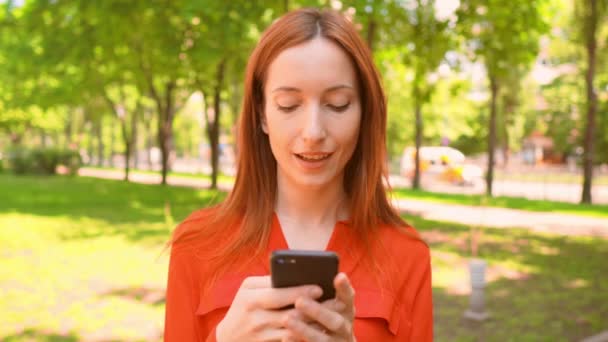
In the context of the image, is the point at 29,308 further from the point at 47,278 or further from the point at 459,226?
the point at 459,226

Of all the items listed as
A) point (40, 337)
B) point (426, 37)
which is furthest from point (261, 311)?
point (426, 37)

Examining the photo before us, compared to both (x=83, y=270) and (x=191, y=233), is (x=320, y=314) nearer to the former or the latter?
(x=191, y=233)

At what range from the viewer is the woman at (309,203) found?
5.68 feet

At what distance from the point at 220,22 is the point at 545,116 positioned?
1440 inches

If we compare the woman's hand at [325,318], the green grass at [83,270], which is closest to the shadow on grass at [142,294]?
the green grass at [83,270]

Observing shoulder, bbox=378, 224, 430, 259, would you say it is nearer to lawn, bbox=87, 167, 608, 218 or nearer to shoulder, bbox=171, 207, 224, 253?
shoulder, bbox=171, 207, 224, 253

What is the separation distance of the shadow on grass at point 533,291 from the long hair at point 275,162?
16.0 ft

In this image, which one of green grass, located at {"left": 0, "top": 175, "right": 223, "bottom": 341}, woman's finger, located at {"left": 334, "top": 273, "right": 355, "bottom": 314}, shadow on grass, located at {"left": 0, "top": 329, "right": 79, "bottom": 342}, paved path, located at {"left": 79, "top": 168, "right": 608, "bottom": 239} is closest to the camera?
woman's finger, located at {"left": 334, "top": 273, "right": 355, "bottom": 314}

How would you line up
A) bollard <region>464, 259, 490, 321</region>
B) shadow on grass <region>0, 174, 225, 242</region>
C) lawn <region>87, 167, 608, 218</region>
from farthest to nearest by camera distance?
lawn <region>87, 167, 608, 218</region>
shadow on grass <region>0, 174, 225, 242</region>
bollard <region>464, 259, 490, 321</region>

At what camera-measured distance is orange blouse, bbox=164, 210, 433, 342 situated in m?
1.77

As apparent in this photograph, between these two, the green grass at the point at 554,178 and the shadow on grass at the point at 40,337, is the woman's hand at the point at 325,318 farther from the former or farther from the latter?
the green grass at the point at 554,178

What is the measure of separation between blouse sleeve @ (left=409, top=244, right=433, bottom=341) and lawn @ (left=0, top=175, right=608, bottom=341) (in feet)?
15.7

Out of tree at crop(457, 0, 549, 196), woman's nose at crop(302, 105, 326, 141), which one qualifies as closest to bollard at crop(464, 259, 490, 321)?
tree at crop(457, 0, 549, 196)

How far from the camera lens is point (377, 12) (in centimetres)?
838
